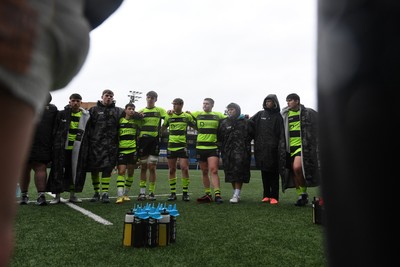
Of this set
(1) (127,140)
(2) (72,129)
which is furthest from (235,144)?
(2) (72,129)

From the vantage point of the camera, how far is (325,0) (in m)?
0.65

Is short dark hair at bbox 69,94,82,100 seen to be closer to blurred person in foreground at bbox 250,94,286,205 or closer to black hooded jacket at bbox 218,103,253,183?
black hooded jacket at bbox 218,103,253,183

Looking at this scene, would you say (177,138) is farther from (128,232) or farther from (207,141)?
(128,232)

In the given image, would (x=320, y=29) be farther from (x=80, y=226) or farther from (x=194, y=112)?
(x=194, y=112)

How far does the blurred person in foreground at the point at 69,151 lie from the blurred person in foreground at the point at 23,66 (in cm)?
707

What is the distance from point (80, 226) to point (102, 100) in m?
4.00

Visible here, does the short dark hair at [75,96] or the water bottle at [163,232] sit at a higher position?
the short dark hair at [75,96]

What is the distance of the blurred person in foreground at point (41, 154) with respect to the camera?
679cm

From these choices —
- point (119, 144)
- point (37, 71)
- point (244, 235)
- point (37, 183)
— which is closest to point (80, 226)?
point (244, 235)

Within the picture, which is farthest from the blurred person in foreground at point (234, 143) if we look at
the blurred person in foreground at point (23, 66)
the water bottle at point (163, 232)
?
the blurred person in foreground at point (23, 66)

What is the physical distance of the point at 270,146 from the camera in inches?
324

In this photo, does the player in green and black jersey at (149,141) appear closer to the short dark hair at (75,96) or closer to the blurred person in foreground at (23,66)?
the short dark hair at (75,96)

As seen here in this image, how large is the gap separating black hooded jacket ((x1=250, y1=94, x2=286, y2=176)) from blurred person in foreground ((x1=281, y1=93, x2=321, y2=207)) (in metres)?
0.15

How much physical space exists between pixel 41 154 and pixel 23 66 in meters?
7.02
